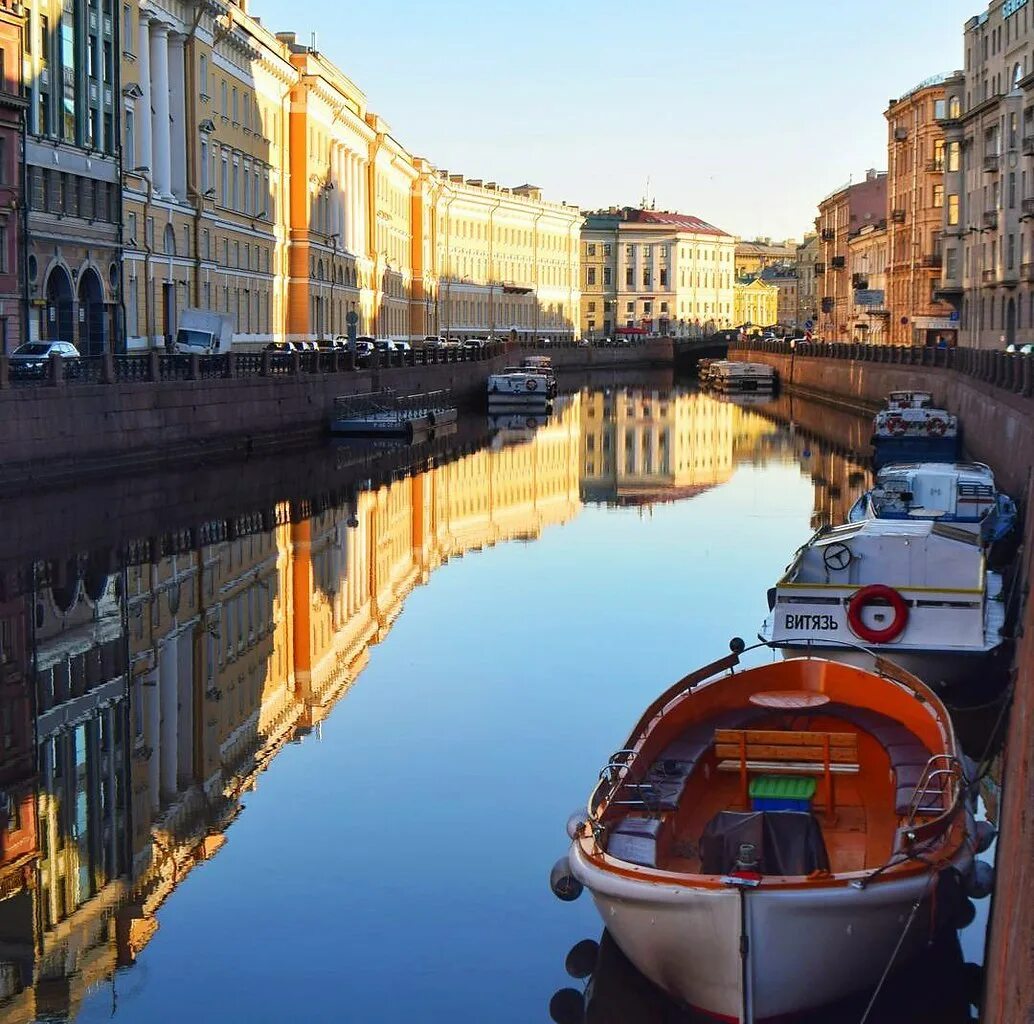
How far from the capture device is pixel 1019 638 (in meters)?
18.8

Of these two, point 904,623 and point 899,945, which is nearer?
point 899,945

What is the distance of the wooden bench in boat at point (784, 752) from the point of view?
40.0ft

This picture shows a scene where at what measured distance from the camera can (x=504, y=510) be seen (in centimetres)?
3875

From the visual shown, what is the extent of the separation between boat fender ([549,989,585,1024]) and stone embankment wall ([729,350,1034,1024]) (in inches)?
86.8

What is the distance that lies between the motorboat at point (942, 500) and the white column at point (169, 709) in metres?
9.24

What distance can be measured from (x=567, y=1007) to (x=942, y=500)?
18.5 m

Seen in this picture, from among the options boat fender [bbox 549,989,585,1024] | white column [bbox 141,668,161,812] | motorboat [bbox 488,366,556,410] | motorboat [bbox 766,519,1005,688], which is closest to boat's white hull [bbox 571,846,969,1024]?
boat fender [bbox 549,989,585,1024]

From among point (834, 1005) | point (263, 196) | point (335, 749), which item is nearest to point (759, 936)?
point (834, 1005)

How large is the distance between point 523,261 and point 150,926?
142m

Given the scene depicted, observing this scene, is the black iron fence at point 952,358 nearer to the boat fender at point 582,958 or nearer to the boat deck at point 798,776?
the boat deck at point 798,776

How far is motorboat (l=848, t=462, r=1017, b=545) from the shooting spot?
26031 millimetres

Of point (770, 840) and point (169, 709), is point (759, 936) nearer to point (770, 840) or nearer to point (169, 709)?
point (770, 840)

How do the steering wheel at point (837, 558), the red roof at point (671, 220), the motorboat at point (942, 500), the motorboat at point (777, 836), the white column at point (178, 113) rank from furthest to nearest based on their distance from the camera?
the red roof at point (671, 220) < the white column at point (178, 113) < the motorboat at point (942, 500) < the steering wheel at point (837, 558) < the motorboat at point (777, 836)

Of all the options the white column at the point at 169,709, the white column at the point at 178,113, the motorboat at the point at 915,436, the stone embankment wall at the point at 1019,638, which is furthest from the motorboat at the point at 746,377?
the white column at the point at 169,709
